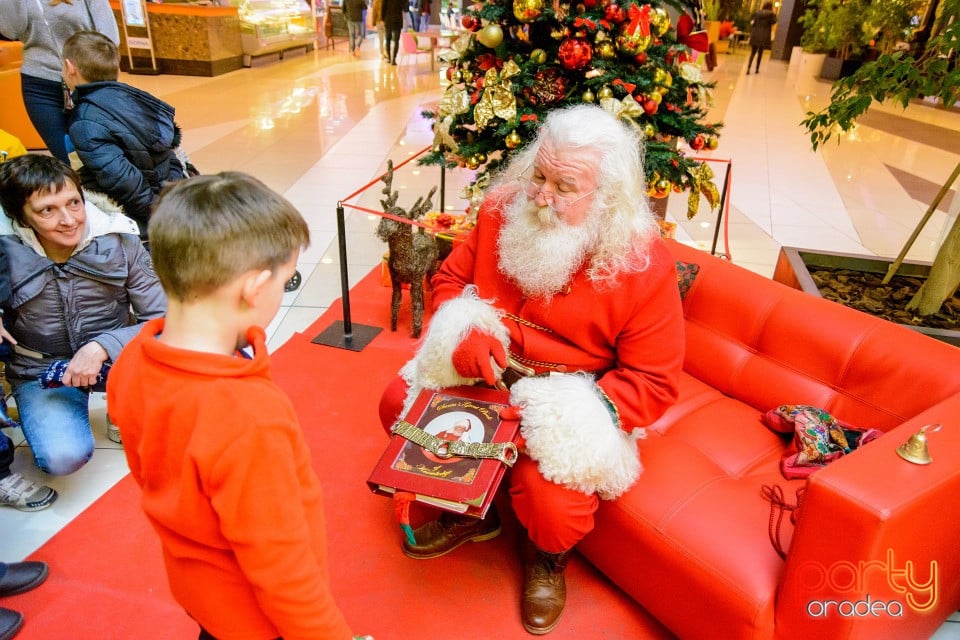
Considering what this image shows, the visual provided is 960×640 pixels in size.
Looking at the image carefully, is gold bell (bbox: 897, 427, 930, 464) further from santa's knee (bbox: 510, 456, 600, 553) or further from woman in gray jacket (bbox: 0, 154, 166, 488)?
woman in gray jacket (bbox: 0, 154, 166, 488)

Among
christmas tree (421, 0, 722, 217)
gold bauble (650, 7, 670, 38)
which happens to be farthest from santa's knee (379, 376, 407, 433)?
gold bauble (650, 7, 670, 38)

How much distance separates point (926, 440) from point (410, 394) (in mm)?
1456

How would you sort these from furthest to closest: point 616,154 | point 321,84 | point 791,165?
point 321,84 < point 791,165 < point 616,154

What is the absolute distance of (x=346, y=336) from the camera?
351 centimetres

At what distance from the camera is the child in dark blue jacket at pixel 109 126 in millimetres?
2838

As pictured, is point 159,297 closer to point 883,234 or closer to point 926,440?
point 926,440

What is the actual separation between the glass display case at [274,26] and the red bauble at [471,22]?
11230 mm

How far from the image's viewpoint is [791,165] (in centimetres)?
758

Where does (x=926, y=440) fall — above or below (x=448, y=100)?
below

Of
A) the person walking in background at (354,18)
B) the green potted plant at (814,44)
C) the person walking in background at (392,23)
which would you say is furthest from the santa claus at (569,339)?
the green potted plant at (814,44)

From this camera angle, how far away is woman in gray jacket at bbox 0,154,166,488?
6.95ft

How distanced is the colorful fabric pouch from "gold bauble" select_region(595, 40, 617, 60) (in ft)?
5.65

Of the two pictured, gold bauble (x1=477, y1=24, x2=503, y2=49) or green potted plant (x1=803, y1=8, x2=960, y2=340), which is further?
gold bauble (x1=477, y1=24, x2=503, y2=49)

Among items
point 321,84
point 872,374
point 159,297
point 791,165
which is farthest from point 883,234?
point 321,84
